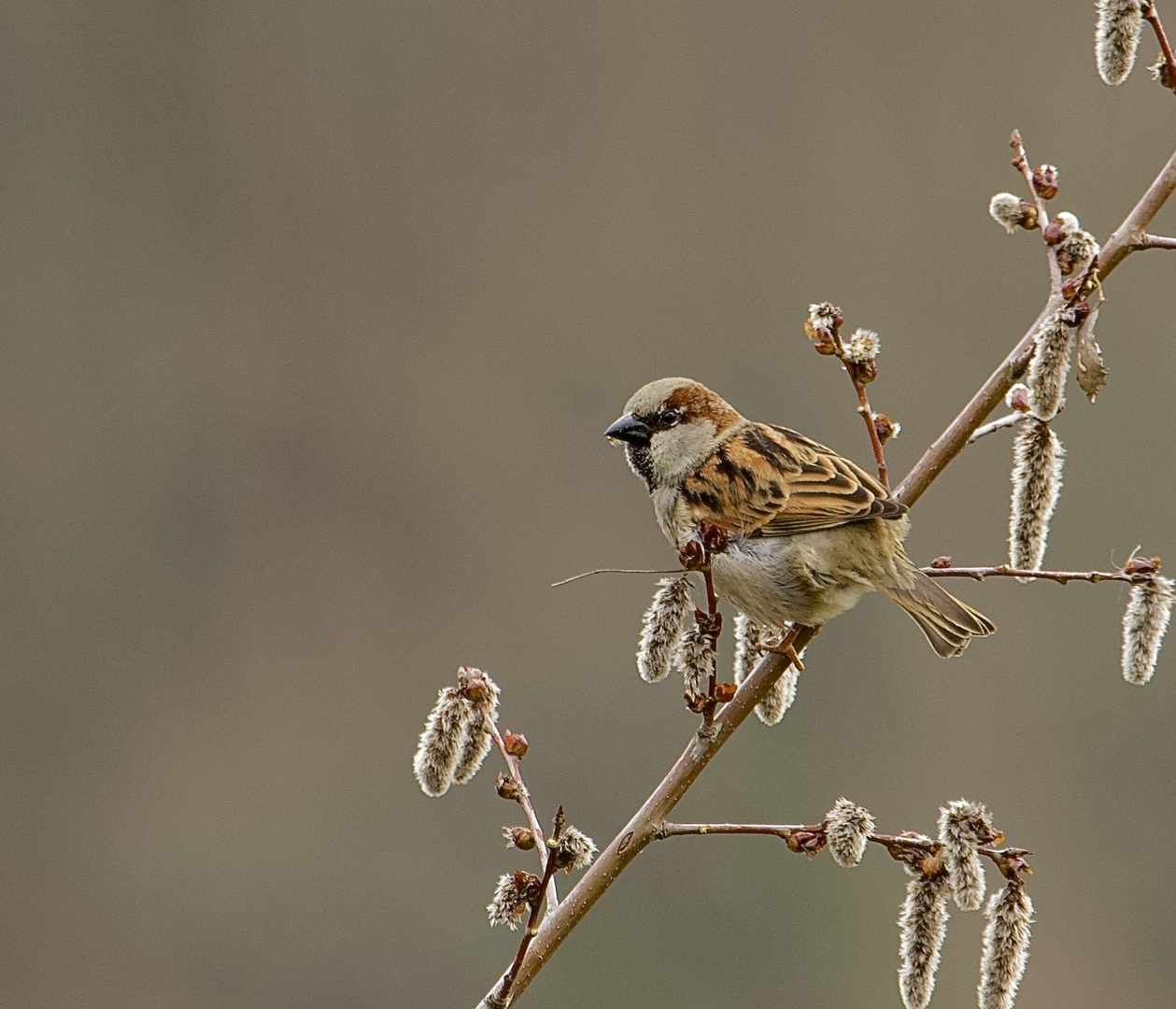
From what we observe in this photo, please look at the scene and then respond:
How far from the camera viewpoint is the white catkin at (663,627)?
269 centimetres

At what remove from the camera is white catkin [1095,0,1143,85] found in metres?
2.76

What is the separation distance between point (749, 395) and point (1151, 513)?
416 cm

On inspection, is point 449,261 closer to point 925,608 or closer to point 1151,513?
point 1151,513

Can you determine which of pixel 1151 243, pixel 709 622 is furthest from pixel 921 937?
pixel 1151 243

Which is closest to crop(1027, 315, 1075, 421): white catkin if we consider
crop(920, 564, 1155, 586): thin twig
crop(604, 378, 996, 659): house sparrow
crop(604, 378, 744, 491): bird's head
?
crop(920, 564, 1155, 586): thin twig

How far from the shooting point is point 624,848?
98.0 inches

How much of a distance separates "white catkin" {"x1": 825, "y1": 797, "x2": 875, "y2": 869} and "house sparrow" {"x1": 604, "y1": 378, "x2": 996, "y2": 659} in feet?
2.97

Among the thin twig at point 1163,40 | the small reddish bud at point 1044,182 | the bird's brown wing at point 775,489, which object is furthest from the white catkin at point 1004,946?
the thin twig at point 1163,40

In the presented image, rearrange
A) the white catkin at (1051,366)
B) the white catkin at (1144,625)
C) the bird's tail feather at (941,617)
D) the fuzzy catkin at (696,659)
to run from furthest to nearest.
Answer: the bird's tail feather at (941,617) → the white catkin at (1144,625) → the white catkin at (1051,366) → the fuzzy catkin at (696,659)

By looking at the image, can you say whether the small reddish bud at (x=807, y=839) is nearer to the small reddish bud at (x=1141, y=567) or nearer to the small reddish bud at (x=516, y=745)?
the small reddish bud at (x=516, y=745)

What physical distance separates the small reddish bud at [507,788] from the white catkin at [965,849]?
2.20 ft

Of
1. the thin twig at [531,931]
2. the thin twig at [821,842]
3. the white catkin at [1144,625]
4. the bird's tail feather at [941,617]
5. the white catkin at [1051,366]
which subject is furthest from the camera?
the bird's tail feather at [941,617]

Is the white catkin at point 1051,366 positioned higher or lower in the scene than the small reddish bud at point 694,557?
higher

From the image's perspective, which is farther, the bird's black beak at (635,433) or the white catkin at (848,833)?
the bird's black beak at (635,433)
